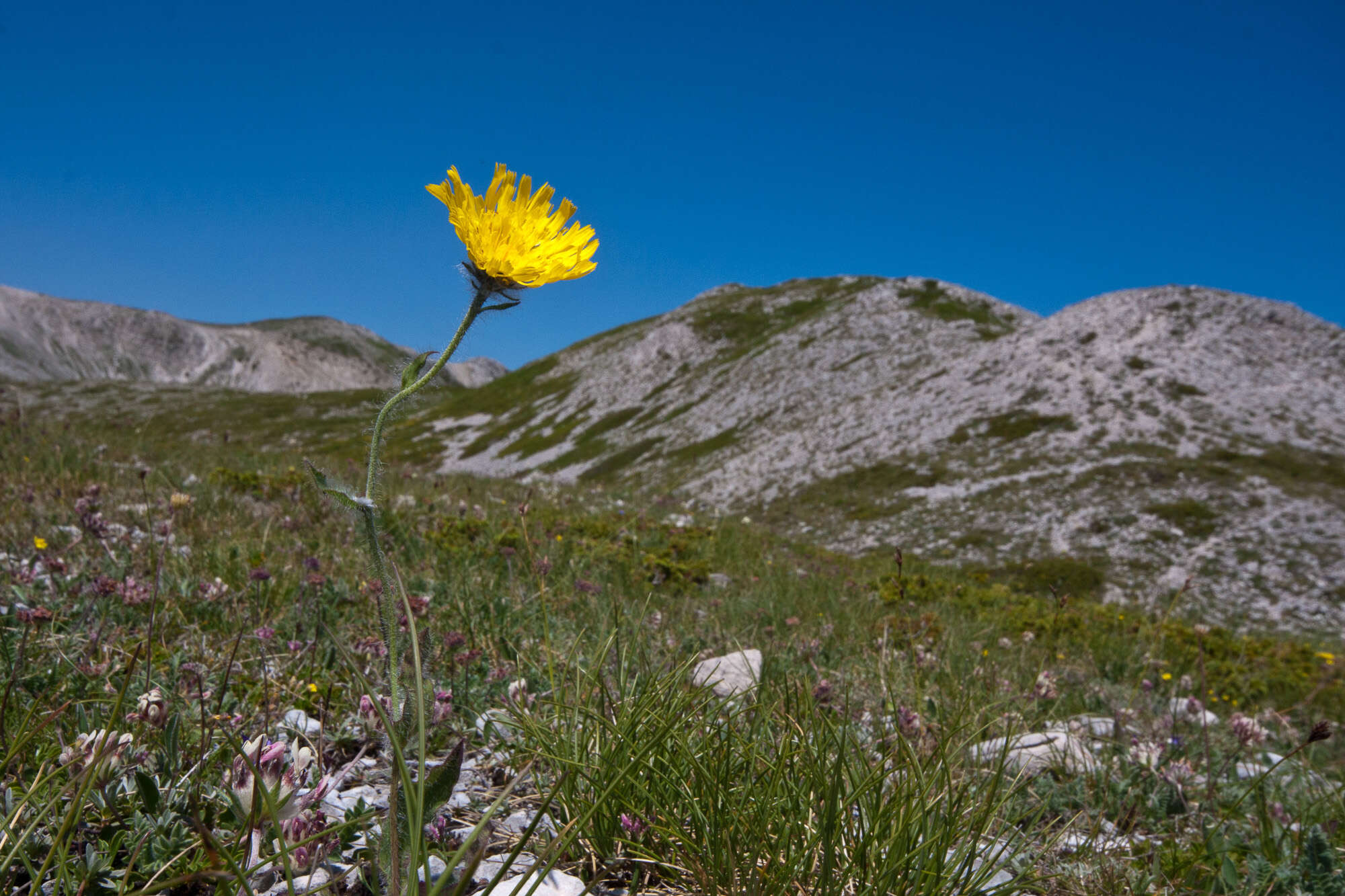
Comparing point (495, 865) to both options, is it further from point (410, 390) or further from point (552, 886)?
point (410, 390)

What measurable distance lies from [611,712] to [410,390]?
1.73 meters

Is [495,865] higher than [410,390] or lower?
lower

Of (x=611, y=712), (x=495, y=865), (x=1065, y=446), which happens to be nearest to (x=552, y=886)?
(x=495, y=865)

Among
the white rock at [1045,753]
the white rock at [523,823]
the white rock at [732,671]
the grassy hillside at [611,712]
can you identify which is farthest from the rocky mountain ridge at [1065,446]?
the white rock at [523,823]

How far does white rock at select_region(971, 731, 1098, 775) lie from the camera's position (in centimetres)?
337

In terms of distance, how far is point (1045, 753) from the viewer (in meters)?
3.70

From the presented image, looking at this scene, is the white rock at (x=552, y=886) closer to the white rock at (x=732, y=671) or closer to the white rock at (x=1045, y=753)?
the white rock at (x=732, y=671)

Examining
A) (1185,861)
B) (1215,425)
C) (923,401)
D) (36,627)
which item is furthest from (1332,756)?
(923,401)

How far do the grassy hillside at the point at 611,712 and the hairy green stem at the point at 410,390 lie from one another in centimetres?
39

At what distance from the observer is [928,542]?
20.9m

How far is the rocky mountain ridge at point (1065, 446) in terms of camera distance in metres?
18.2

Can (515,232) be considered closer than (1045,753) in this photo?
Yes

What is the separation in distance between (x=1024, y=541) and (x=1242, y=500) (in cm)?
655

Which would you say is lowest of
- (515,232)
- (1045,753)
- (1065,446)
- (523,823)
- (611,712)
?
(523,823)
